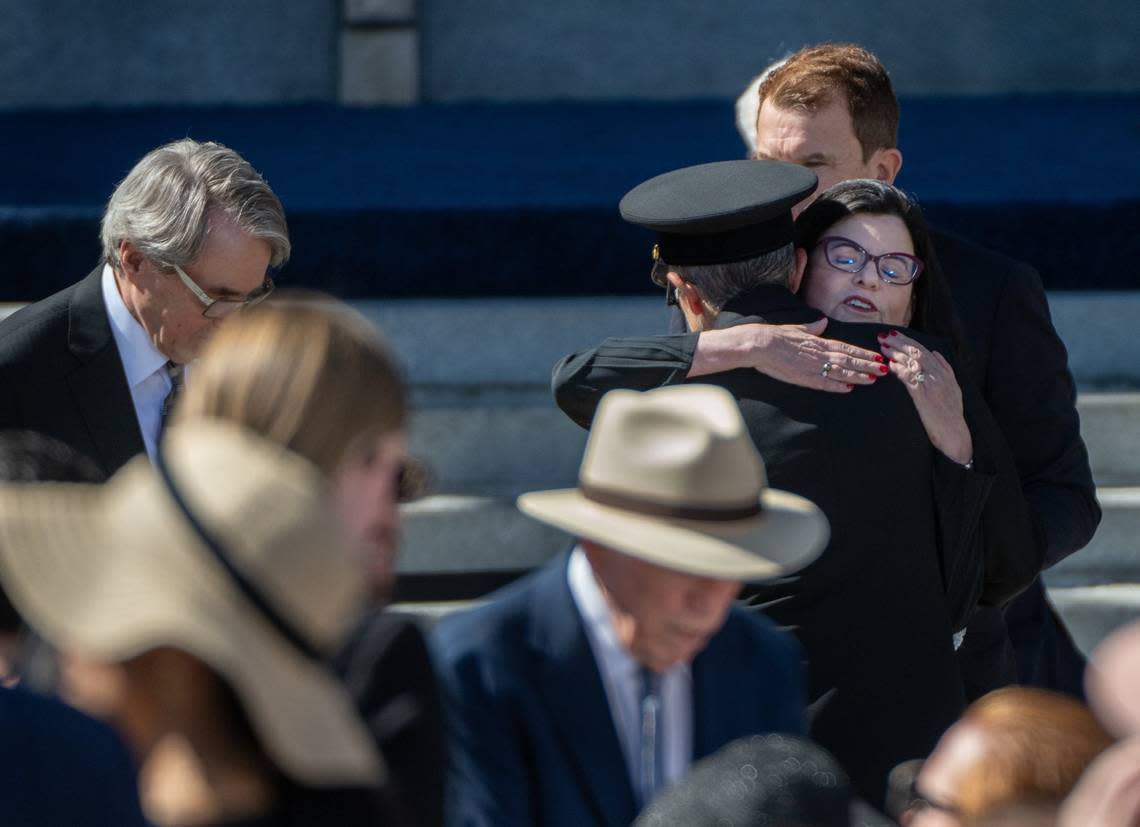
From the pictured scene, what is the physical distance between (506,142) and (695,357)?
4.13 metres

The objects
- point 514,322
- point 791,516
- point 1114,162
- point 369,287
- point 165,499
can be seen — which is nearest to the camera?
point 165,499

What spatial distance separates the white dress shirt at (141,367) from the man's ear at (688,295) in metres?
0.89

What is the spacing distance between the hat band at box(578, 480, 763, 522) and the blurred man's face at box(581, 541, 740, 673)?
60 millimetres

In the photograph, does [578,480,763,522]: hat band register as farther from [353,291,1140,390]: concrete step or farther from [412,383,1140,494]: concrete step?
[353,291,1140,390]: concrete step

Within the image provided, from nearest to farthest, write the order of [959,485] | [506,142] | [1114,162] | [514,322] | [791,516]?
[791,516] < [959,485] < [514,322] < [1114,162] < [506,142]

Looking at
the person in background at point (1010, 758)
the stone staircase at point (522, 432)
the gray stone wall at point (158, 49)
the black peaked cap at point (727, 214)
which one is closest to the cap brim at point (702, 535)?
the person in background at point (1010, 758)

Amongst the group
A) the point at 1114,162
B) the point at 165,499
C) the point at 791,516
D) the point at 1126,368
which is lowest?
the point at 1126,368

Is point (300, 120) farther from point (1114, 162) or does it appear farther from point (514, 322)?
point (1114, 162)

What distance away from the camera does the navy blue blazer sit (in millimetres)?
2098

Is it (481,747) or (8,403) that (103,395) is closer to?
(8,403)

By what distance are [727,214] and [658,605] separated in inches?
30.5

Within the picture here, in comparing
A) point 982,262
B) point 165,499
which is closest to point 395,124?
point 982,262

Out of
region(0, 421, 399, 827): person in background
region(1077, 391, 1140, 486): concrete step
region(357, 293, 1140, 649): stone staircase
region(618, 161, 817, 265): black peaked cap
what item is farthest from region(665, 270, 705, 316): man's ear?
region(1077, 391, 1140, 486): concrete step

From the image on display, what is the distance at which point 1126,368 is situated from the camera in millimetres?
5293
